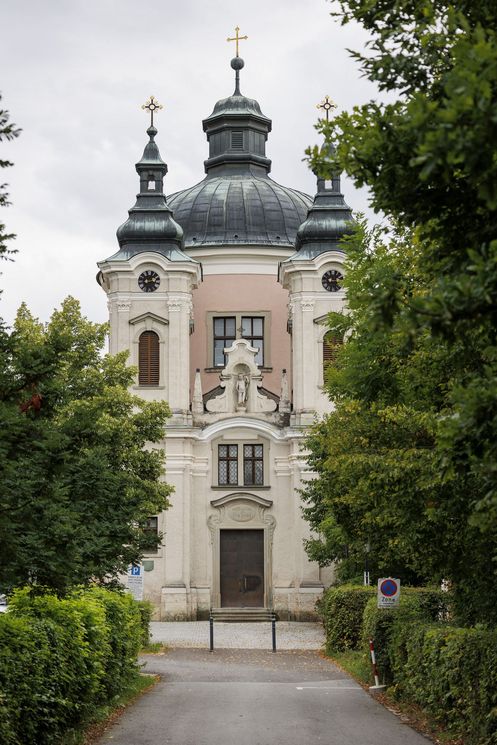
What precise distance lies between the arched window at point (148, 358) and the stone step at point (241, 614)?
9536 mm

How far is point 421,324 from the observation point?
23.5 ft

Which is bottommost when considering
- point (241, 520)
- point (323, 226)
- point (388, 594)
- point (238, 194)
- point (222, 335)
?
point (388, 594)

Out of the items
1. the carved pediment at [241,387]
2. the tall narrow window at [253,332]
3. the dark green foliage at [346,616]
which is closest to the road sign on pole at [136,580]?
the dark green foliage at [346,616]

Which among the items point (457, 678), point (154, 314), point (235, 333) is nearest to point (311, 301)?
point (235, 333)

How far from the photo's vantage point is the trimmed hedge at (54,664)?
41.2 ft

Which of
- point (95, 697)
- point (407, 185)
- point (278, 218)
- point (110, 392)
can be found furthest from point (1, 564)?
point (278, 218)

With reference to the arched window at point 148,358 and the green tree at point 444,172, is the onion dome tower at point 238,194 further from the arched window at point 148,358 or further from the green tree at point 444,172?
the green tree at point 444,172

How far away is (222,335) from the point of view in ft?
186

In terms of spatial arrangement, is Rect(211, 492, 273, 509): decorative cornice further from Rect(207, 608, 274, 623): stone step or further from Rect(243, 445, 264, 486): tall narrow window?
Rect(207, 608, 274, 623): stone step

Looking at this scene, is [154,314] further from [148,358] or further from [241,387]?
[241,387]

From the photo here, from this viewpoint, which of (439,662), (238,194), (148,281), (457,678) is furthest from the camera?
(238,194)

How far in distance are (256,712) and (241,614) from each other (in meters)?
31.5

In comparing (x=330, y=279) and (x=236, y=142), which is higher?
(x=236, y=142)

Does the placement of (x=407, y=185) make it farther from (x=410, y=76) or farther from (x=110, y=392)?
(x=110, y=392)
